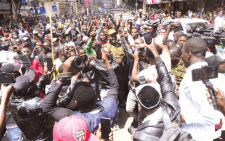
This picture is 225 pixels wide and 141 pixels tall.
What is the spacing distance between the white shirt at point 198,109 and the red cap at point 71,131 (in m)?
1.10

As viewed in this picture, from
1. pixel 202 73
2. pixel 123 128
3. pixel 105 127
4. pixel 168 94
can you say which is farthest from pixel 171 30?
pixel 105 127

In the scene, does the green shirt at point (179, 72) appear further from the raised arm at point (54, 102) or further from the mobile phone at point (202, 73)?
the raised arm at point (54, 102)

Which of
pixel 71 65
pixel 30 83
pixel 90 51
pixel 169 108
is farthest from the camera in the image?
pixel 90 51

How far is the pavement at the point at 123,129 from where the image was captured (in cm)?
374

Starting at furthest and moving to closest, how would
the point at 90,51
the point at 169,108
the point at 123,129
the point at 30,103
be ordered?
the point at 90,51 → the point at 123,129 → the point at 30,103 → the point at 169,108

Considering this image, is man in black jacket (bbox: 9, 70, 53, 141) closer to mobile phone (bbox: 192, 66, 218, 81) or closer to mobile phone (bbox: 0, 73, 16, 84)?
mobile phone (bbox: 0, 73, 16, 84)

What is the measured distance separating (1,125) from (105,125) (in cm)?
86

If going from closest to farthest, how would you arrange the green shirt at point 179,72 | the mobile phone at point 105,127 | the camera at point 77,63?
the mobile phone at point 105,127, the camera at point 77,63, the green shirt at point 179,72

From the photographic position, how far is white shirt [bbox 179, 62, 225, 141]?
171 cm

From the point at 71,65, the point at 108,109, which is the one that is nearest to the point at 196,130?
the point at 108,109

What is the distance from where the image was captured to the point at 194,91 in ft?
6.00

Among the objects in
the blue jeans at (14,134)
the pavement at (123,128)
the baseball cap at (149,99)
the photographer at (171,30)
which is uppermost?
the photographer at (171,30)

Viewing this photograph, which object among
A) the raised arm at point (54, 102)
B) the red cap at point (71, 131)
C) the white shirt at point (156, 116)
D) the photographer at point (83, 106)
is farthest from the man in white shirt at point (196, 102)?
the raised arm at point (54, 102)

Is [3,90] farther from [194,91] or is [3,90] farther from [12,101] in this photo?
[194,91]
